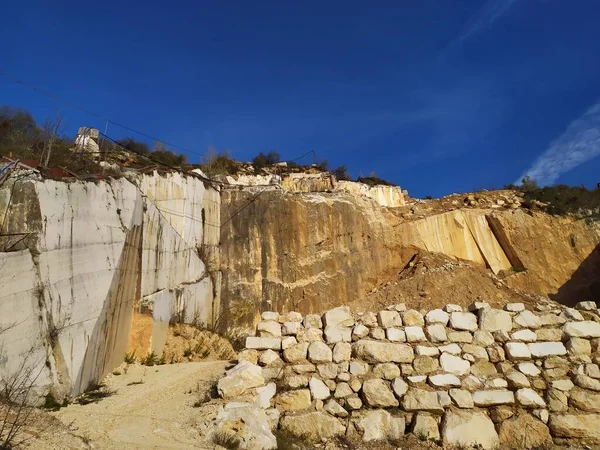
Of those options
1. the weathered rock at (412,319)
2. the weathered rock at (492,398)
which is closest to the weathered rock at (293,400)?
the weathered rock at (412,319)

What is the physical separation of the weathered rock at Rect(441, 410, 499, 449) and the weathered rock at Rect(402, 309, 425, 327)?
4.42ft

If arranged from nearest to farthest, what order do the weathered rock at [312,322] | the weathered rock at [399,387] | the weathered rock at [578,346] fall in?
the weathered rock at [399,387] → the weathered rock at [578,346] → the weathered rock at [312,322]

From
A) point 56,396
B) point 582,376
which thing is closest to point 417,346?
point 582,376

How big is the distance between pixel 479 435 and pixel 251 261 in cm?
1446

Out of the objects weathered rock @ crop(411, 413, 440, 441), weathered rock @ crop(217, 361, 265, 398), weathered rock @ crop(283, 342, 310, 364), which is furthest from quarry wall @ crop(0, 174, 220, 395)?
weathered rock @ crop(411, 413, 440, 441)

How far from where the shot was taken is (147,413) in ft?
21.2

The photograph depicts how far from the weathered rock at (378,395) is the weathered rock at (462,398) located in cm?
83

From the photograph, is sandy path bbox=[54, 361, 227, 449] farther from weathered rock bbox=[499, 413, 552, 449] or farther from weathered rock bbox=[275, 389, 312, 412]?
weathered rock bbox=[499, 413, 552, 449]

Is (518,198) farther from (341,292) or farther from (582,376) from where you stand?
(582,376)

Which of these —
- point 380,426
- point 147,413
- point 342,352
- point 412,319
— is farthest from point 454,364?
point 147,413

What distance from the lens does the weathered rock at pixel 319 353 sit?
6.61 m

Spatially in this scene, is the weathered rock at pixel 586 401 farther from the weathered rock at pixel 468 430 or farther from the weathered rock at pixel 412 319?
the weathered rock at pixel 412 319

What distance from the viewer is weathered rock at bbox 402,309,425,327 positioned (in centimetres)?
689

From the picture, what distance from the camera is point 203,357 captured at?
1269cm
